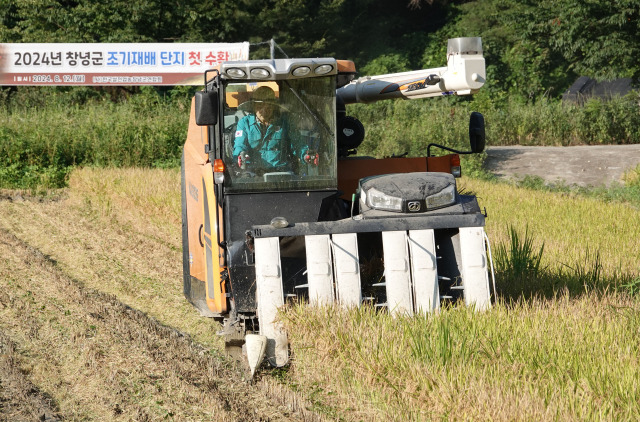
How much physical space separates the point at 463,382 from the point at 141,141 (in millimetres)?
16145

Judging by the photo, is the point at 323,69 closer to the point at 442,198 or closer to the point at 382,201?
the point at 382,201

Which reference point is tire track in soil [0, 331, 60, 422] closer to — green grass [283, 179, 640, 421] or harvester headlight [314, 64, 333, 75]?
green grass [283, 179, 640, 421]

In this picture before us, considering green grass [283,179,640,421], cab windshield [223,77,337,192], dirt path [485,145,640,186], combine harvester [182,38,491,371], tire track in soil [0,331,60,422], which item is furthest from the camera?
dirt path [485,145,640,186]

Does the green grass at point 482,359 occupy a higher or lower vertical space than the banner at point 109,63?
lower

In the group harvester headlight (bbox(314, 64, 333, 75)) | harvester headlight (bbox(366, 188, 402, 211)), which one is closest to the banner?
harvester headlight (bbox(314, 64, 333, 75))

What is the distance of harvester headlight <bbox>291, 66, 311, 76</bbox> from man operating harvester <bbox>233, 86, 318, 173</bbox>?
30cm

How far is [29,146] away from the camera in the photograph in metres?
18.4

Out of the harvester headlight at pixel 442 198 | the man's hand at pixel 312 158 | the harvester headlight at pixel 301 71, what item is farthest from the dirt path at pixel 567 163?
the harvester headlight at pixel 301 71

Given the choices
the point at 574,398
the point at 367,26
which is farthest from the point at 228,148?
the point at 367,26

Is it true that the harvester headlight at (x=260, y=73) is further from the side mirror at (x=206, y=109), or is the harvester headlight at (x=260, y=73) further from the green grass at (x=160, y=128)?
the green grass at (x=160, y=128)

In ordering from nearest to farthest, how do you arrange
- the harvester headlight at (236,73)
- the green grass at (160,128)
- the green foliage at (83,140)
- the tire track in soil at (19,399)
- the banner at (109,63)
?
the tire track in soil at (19,399) → the harvester headlight at (236,73) → the banner at (109,63) → the green foliage at (83,140) → the green grass at (160,128)

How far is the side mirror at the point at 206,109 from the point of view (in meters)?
5.96

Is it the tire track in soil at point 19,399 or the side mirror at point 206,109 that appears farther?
the side mirror at point 206,109

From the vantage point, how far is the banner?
54.0ft
